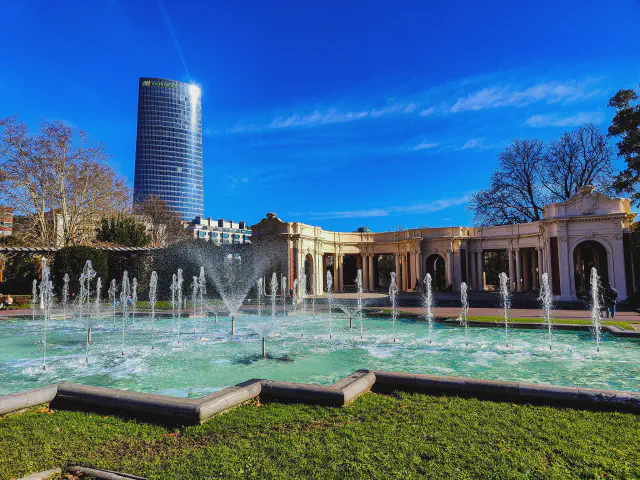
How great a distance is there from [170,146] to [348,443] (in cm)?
14408

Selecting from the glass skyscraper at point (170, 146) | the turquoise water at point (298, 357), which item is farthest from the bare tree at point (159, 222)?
the glass skyscraper at point (170, 146)

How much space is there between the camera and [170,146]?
135 meters

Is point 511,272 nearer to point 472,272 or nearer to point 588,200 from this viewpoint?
→ point 472,272

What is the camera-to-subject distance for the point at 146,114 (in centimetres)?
13125

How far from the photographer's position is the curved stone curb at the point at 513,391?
17.2 feet

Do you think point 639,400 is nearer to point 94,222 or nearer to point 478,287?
point 478,287

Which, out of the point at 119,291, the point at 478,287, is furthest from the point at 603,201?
the point at 119,291

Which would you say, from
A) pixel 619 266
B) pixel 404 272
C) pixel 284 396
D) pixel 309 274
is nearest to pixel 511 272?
pixel 404 272

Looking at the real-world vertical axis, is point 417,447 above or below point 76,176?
below

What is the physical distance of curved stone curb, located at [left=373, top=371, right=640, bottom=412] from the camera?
5242 mm

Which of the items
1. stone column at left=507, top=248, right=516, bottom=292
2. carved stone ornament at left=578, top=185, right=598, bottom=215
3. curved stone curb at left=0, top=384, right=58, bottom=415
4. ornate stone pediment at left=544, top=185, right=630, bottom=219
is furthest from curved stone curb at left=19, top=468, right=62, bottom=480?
stone column at left=507, top=248, right=516, bottom=292

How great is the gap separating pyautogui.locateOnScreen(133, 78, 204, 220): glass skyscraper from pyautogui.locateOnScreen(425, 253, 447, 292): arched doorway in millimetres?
104056

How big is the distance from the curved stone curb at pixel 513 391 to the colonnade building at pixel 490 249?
21793 mm

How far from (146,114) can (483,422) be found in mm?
145836
